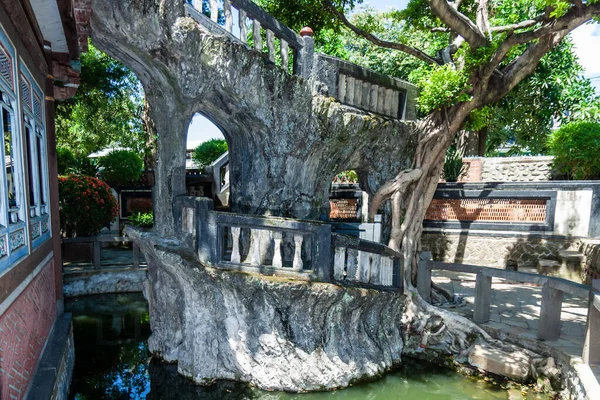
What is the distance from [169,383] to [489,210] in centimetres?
920

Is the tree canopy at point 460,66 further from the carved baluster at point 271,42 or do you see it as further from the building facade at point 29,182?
the building facade at point 29,182

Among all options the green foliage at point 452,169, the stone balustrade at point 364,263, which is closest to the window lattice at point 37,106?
the stone balustrade at point 364,263

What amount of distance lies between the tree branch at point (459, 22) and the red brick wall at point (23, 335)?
23.8ft

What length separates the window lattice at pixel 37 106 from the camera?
5.71 metres

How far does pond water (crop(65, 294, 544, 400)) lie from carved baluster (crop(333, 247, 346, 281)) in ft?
5.41

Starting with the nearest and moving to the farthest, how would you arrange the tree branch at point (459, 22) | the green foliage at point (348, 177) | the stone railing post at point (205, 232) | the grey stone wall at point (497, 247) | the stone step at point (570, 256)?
1. the stone railing post at point (205, 232)
2. the tree branch at point (459, 22)
3. the stone step at point (570, 256)
4. the grey stone wall at point (497, 247)
5. the green foliage at point (348, 177)

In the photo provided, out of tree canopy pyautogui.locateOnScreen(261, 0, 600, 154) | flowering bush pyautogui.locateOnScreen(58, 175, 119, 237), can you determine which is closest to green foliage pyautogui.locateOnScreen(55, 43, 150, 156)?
flowering bush pyautogui.locateOnScreen(58, 175, 119, 237)

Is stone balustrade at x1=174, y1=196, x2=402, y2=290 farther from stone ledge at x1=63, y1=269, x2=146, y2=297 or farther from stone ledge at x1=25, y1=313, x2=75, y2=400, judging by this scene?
stone ledge at x1=63, y1=269, x2=146, y2=297

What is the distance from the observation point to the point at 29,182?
213 inches

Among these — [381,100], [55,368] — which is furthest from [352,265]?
[55,368]

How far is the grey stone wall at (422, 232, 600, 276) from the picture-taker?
33.4ft

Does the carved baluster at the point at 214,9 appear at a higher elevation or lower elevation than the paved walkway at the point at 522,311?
higher

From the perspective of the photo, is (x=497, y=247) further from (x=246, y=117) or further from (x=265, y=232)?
(x=246, y=117)

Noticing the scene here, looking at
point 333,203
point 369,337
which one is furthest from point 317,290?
point 333,203
